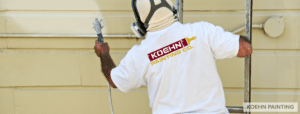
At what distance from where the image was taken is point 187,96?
1.63m

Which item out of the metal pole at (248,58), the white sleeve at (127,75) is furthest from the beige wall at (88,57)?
the white sleeve at (127,75)

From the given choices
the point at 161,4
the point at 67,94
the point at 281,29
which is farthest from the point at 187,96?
the point at 67,94

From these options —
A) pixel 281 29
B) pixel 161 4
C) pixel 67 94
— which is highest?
pixel 161 4

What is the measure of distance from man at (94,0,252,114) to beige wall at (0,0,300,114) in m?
1.02

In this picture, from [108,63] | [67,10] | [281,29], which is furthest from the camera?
[67,10]

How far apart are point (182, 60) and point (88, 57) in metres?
1.38

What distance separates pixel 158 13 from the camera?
166cm

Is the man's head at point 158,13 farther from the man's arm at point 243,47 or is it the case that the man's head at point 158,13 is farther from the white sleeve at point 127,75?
the man's arm at point 243,47

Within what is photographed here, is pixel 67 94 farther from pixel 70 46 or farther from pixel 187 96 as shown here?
pixel 187 96

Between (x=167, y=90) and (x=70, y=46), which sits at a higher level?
(x=70, y=46)

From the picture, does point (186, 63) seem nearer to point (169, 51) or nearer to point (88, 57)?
point (169, 51)

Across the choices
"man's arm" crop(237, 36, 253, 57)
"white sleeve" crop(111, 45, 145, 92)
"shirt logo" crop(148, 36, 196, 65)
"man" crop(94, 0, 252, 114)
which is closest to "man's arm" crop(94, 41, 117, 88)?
"white sleeve" crop(111, 45, 145, 92)

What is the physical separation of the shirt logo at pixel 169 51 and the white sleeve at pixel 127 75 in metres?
0.13

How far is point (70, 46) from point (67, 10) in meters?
0.34
